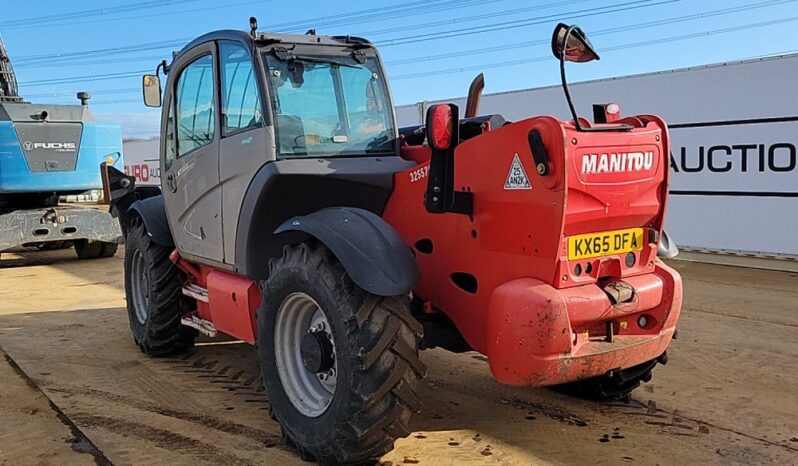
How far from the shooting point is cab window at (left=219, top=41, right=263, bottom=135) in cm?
440

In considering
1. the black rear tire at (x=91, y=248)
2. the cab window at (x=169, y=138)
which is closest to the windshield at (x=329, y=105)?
the cab window at (x=169, y=138)

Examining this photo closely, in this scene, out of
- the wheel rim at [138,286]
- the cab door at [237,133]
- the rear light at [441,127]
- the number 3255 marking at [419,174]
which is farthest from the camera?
the wheel rim at [138,286]

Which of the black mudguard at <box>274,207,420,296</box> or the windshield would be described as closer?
the black mudguard at <box>274,207,420,296</box>

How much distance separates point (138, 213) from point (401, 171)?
2957mm

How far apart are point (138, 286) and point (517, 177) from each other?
4212mm

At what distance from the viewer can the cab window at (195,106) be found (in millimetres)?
4977

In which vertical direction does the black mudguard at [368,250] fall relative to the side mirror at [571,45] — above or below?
below

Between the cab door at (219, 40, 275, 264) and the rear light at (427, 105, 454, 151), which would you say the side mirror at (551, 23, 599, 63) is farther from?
the cab door at (219, 40, 275, 264)

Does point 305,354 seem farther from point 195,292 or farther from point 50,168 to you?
point 50,168

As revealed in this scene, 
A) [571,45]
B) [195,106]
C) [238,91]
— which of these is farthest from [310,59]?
[571,45]

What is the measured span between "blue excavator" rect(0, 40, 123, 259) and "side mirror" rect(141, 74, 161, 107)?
6148 mm

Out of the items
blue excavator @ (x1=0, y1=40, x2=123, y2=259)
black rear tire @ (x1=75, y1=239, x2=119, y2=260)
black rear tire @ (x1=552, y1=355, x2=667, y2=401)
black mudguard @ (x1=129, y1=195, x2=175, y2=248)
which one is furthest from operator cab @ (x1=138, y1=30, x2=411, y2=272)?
black rear tire @ (x1=75, y1=239, x2=119, y2=260)

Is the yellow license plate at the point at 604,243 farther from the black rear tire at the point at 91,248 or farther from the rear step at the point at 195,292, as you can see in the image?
the black rear tire at the point at 91,248

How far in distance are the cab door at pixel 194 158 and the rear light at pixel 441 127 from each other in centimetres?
181
